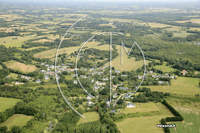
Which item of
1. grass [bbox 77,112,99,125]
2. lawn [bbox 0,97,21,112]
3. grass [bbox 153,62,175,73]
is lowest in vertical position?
grass [bbox 77,112,99,125]

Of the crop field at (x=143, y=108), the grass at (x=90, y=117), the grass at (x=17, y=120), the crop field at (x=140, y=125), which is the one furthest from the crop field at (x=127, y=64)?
the grass at (x=17, y=120)

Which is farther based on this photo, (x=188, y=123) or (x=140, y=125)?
(x=188, y=123)

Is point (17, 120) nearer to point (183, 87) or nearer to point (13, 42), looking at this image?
point (183, 87)

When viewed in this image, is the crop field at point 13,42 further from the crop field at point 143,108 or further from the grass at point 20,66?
the crop field at point 143,108

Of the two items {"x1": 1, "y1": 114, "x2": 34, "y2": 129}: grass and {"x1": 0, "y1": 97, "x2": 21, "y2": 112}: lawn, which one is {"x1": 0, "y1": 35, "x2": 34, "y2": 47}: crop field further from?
{"x1": 1, "y1": 114, "x2": 34, "y2": 129}: grass

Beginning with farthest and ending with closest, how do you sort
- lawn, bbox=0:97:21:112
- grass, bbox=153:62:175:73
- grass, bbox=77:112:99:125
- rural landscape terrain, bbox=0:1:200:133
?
1. grass, bbox=153:62:175:73
2. lawn, bbox=0:97:21:112
3. grass, bbox=77:112:99:125
4. rural landscape terrain, bbox=0:1:200:133

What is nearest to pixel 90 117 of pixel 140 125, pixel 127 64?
pixel 140 125

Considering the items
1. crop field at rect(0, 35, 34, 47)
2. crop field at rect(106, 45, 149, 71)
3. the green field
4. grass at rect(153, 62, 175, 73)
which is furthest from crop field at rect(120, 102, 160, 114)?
crop field at rect(0, 35, 34, 47)
